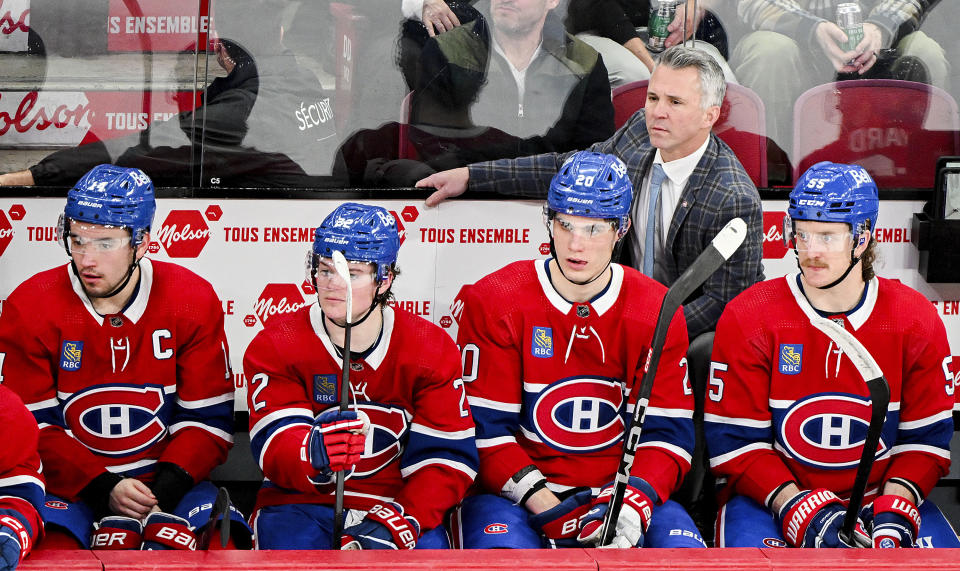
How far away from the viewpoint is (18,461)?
269cm

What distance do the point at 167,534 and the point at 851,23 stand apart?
296 centimetres

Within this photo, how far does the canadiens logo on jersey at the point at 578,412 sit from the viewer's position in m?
3.23

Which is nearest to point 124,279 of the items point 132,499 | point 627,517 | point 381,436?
point 132,499

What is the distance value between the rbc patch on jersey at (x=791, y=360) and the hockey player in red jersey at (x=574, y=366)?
0.26m

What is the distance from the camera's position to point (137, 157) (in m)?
4.24

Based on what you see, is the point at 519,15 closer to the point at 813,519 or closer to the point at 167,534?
the point at 813,519

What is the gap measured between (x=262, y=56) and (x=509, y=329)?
163cm

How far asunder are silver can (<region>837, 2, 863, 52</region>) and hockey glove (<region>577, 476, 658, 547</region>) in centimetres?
212

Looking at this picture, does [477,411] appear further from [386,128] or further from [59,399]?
[386,128]

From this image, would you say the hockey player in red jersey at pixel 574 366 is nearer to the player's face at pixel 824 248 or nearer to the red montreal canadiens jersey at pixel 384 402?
the red montreal canadiens jersey at pixel 384 402

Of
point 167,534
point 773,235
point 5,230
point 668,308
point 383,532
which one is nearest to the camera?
point 668,308

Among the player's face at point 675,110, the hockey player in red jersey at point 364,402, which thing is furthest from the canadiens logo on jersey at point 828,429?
the player's face at point 675,110

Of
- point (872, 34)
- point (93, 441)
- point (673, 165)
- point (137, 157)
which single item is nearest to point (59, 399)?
point (93, 441)

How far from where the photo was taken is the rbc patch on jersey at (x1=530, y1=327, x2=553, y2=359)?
3236 mm
